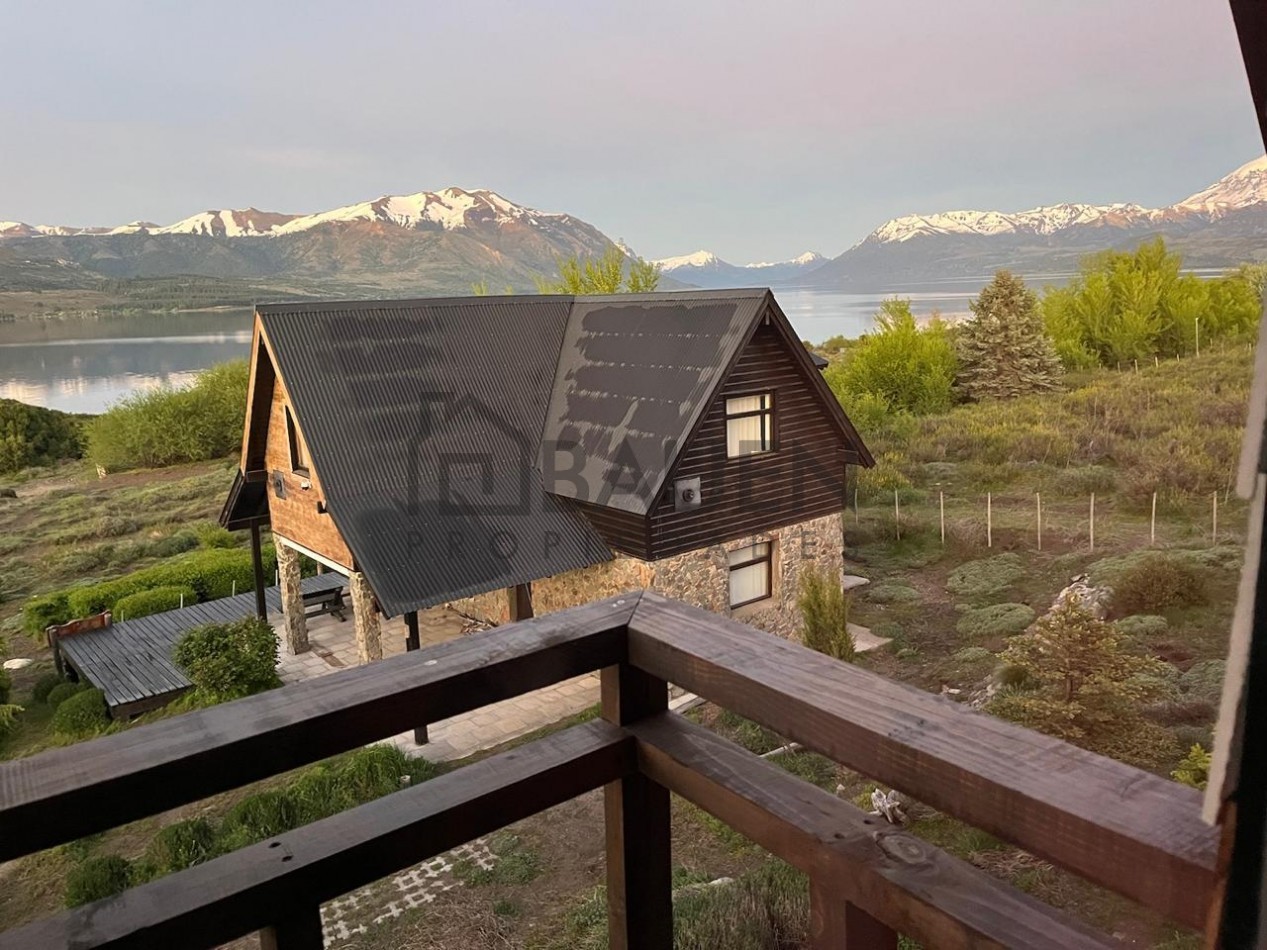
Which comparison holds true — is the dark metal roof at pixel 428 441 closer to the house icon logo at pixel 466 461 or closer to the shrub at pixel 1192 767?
the house icon logo at pixel 466 461

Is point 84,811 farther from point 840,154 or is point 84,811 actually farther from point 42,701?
point 840,154

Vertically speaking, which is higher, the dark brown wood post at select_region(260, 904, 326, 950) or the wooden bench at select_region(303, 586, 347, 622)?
the dark brown wood post at select_region(260, 904, 326, 950)

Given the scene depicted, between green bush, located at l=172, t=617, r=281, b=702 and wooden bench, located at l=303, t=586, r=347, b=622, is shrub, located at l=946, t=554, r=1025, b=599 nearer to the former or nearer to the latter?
wooden bench, located at l=303, t=586, r=347, b=622

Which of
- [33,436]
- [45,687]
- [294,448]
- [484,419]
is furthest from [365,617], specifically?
[33,436]

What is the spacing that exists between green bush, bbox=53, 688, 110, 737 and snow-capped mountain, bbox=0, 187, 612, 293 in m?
112

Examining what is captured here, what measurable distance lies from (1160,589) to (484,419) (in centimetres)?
936

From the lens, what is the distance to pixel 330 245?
147 metres

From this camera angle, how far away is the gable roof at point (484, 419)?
1005cm

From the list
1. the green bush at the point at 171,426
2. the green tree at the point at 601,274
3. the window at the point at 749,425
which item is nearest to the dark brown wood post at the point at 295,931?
the window at the point at 749,425

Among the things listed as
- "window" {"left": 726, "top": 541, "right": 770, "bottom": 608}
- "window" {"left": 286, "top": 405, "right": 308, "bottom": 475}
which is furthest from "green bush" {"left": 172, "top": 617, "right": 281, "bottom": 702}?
"window" {"left": 726, "top": 541, "right": 770, "bottom": 608}

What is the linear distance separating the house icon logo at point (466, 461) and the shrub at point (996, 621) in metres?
Answer: 6.15

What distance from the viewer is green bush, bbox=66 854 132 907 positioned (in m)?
6.69

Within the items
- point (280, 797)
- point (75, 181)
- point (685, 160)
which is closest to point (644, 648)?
point (280, 797)

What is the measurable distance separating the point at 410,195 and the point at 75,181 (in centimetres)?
6945
